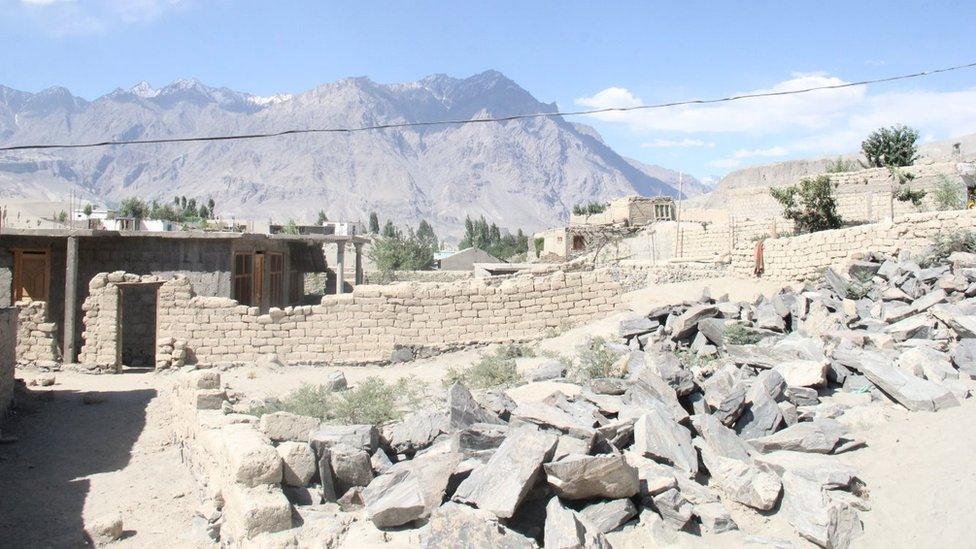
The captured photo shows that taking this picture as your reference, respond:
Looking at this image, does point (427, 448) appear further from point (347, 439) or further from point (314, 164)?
point (314, 164)

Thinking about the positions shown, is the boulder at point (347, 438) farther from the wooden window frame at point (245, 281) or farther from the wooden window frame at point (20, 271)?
the wooden window frame at point (20, 271)

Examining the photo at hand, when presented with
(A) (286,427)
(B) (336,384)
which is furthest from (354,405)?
(B) (336,384)

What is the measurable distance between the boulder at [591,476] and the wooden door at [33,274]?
51.1ft

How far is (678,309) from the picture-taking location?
11.1 meters

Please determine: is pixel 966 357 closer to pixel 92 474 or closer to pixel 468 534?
pixel 468 534

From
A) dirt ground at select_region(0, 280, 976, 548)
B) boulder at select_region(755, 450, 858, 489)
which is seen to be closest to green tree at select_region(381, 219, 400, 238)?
dirt ground at select_region(0, 280, 976, 548)

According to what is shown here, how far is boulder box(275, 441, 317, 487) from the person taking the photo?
539 centimetres

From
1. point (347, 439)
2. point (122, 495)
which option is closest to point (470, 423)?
point (347, 439)

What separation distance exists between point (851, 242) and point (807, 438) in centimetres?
825

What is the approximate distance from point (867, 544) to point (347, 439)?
3897 millimetres

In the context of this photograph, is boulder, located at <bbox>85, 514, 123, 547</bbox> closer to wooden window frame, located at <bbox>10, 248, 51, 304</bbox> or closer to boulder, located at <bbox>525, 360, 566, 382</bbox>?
boulder, located at <bbox>525, 360, 566, 382</bbox>

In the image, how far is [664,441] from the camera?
584 cm

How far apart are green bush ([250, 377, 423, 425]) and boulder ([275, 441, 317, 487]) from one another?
1.75 metres

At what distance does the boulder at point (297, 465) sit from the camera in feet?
17.7
